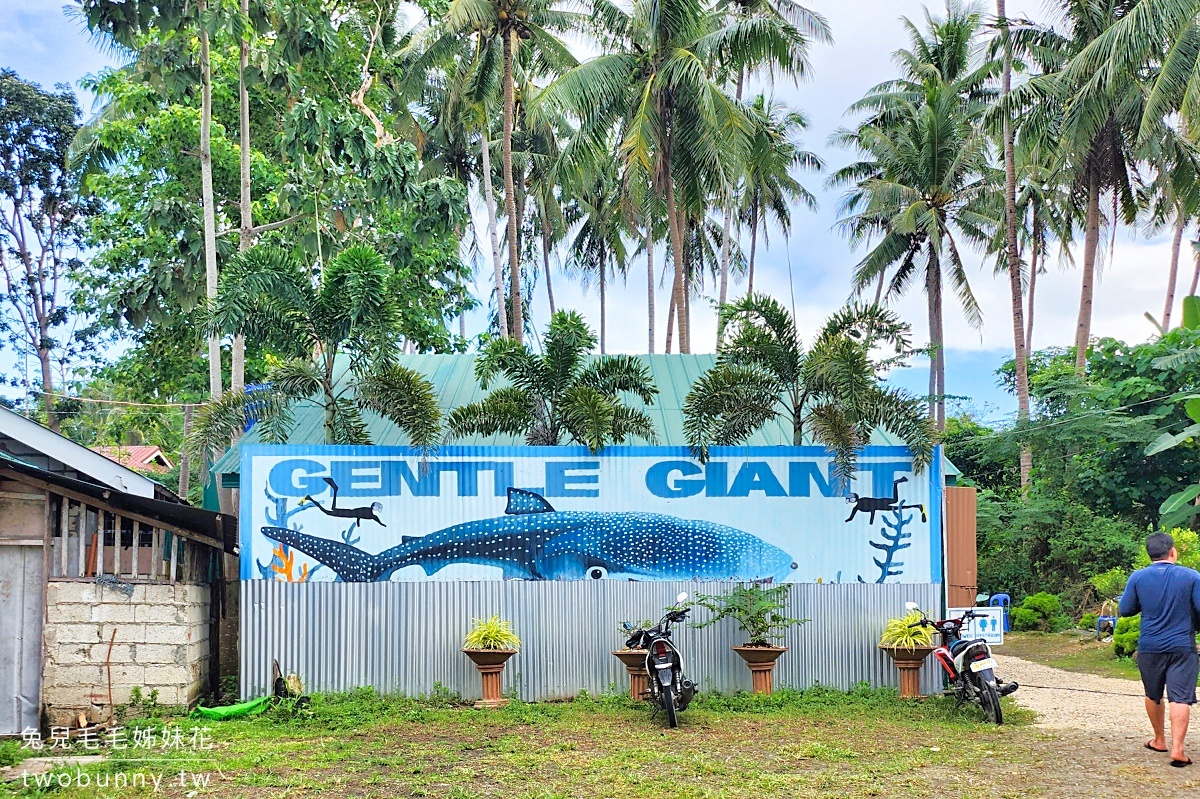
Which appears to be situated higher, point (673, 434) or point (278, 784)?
point (673, 434)

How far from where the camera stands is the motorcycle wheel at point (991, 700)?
30.7 feet

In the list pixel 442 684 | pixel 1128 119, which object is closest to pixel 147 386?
pixel 442 684

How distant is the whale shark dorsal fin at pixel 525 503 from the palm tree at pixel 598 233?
18.2 m

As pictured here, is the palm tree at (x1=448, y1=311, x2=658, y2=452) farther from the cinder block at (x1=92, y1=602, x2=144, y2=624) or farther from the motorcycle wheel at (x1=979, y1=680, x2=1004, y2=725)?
the motorcycle wheel at (x1=979, y1=680, x2=1004, y2=725)

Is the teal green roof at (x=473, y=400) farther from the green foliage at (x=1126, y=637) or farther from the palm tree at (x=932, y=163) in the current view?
the palm tree at (x=932, y=163)

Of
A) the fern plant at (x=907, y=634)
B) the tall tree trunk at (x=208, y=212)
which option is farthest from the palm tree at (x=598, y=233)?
the fern plant at (x=907, y=634)

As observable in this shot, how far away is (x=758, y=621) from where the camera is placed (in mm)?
10586

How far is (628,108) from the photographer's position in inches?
805

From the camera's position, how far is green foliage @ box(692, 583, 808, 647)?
10.6 m

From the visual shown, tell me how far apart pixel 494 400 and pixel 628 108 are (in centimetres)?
1020

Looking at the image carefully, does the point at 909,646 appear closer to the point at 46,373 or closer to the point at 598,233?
the point at 598,233

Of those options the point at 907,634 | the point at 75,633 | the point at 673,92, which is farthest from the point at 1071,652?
the point at 75,633

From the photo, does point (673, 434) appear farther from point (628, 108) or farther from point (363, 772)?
point (628, 108)

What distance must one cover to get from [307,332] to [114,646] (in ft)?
12.9
